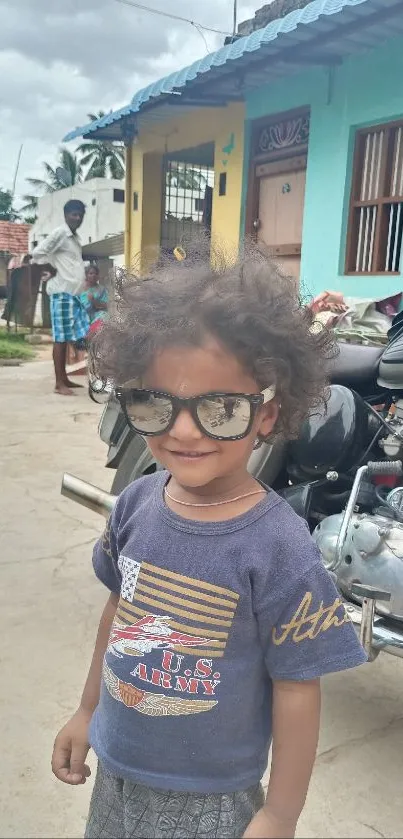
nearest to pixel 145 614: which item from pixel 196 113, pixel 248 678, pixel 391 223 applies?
pixel 248 678

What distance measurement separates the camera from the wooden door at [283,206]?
266 inches

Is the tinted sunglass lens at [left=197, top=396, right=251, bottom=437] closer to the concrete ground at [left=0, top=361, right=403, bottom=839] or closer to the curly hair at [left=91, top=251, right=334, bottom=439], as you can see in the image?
the curly hair at [left=91, top=251, right=334, bottom=439]

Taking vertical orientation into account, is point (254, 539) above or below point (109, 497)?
above

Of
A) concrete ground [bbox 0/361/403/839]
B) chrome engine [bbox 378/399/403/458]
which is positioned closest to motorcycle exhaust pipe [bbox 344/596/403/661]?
concrete ground [bbox 0/361/403/839]

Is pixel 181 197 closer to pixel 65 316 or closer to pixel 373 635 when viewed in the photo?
pixel 65 316

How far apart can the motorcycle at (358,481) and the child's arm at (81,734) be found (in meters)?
0.75

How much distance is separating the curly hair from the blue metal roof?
4165mm

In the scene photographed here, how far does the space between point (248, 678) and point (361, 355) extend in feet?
4.85

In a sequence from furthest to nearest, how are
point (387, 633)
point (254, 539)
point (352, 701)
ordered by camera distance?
point (352, 701), point (387, 633), point (254, 539)

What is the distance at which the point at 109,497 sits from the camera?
253 centimetres

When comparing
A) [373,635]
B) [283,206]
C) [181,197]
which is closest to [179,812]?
[373,635]

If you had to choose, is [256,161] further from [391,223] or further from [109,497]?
[109,497]

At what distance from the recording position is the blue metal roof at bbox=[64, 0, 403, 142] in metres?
4.69

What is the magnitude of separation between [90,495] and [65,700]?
27.7 inches
